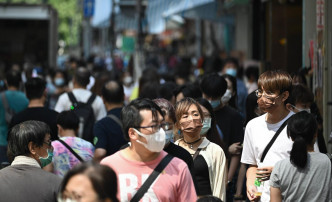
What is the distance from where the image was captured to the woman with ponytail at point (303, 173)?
5516 millimetres

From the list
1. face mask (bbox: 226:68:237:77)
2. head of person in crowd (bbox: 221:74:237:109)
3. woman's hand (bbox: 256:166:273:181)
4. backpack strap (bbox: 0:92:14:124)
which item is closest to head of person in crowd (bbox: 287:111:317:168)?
woman's hand (bbox: 256:166:273:181)

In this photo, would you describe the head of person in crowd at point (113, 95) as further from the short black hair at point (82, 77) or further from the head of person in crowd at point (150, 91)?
the short black hair at point (82, 77)

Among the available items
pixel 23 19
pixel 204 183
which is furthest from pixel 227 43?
pixel 204 183

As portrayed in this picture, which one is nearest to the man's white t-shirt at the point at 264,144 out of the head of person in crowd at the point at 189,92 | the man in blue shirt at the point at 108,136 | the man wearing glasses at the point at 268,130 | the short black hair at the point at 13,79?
the man wearing glasses at the point at 268,130

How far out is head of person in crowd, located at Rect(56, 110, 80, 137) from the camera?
312 inches

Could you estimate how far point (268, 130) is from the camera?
6098mm

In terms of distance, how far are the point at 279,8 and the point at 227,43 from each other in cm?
998

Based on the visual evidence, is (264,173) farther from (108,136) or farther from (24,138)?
(108,136)

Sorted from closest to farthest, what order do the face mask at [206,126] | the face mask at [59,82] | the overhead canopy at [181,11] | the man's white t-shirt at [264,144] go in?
the man's white t-shirt at [264,144], the face mask at [206,126], the face mask at [59,82], the overhead canopy at [181,11]

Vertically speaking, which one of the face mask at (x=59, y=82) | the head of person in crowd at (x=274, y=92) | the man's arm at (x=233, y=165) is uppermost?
the head of person in crowd at (x=274, y=92)

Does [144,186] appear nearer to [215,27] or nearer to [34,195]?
[34,195]

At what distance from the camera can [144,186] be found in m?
4.83

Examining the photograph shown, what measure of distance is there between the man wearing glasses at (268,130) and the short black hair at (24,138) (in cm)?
169

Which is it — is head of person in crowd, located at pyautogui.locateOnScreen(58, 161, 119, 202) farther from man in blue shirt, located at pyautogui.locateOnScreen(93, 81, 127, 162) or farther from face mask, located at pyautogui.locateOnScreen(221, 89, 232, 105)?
face mask, located at pyautogui.locateOnScreen(221, 89, 232, 105)
